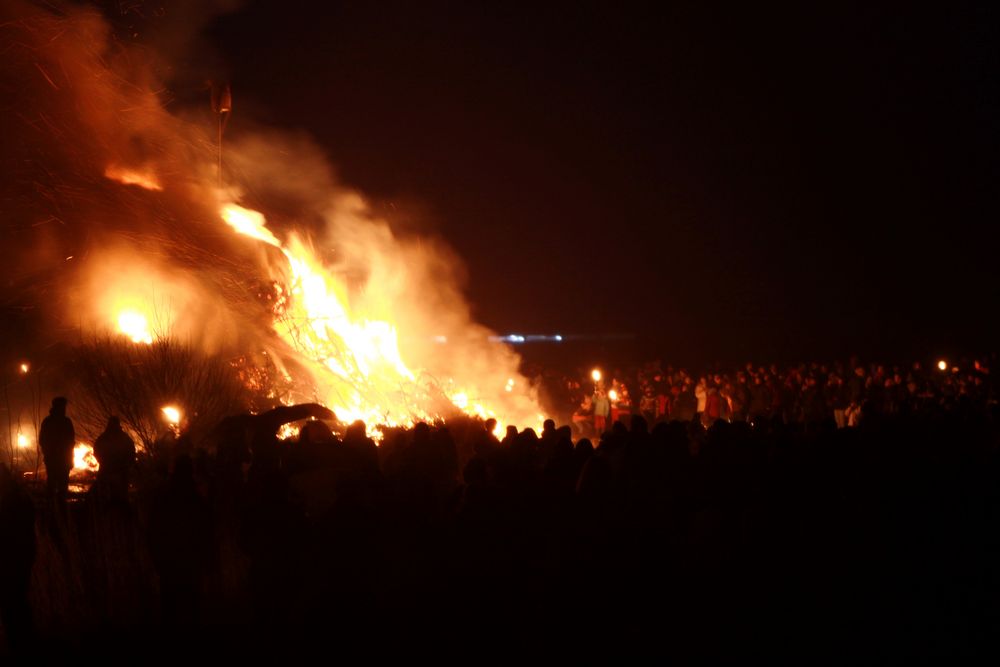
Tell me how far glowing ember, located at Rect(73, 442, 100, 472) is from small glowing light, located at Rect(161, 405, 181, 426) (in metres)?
1.28

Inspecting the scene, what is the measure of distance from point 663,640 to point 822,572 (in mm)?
1262

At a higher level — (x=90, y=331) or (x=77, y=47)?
(x=77, y=47)

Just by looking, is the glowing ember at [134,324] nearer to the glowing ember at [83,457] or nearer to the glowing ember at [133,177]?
the glowing ember at [83,457]

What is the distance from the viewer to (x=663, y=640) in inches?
236

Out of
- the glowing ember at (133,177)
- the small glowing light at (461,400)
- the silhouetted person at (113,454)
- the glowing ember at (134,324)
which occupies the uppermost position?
the glowing ember at (133,177)

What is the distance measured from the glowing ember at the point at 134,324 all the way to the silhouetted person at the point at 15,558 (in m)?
8.69

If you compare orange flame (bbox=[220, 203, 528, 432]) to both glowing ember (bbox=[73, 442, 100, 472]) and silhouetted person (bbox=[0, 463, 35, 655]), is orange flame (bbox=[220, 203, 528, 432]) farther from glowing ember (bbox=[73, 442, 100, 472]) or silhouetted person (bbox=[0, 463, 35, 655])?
silhouetted person (bbox=[0, 463, 35, 655])

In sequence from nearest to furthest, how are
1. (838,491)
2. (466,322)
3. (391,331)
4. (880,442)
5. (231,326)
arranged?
(838,491) → (880,442) → (231,326) → (391,331) → (466,322)

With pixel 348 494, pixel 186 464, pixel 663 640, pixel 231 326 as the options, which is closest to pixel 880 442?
pixel 663 640

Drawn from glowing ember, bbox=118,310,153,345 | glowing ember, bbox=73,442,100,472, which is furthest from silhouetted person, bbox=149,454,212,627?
glowing ember, bbox=118,310,153,345

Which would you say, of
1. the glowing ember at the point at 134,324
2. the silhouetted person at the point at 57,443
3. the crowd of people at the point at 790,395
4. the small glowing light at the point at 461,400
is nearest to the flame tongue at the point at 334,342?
the small glowing light at the point at 461,400

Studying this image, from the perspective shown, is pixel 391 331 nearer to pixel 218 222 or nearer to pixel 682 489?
pixel 218 222

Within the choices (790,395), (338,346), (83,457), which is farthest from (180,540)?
(790,395)

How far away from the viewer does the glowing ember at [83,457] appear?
12.3 meters
